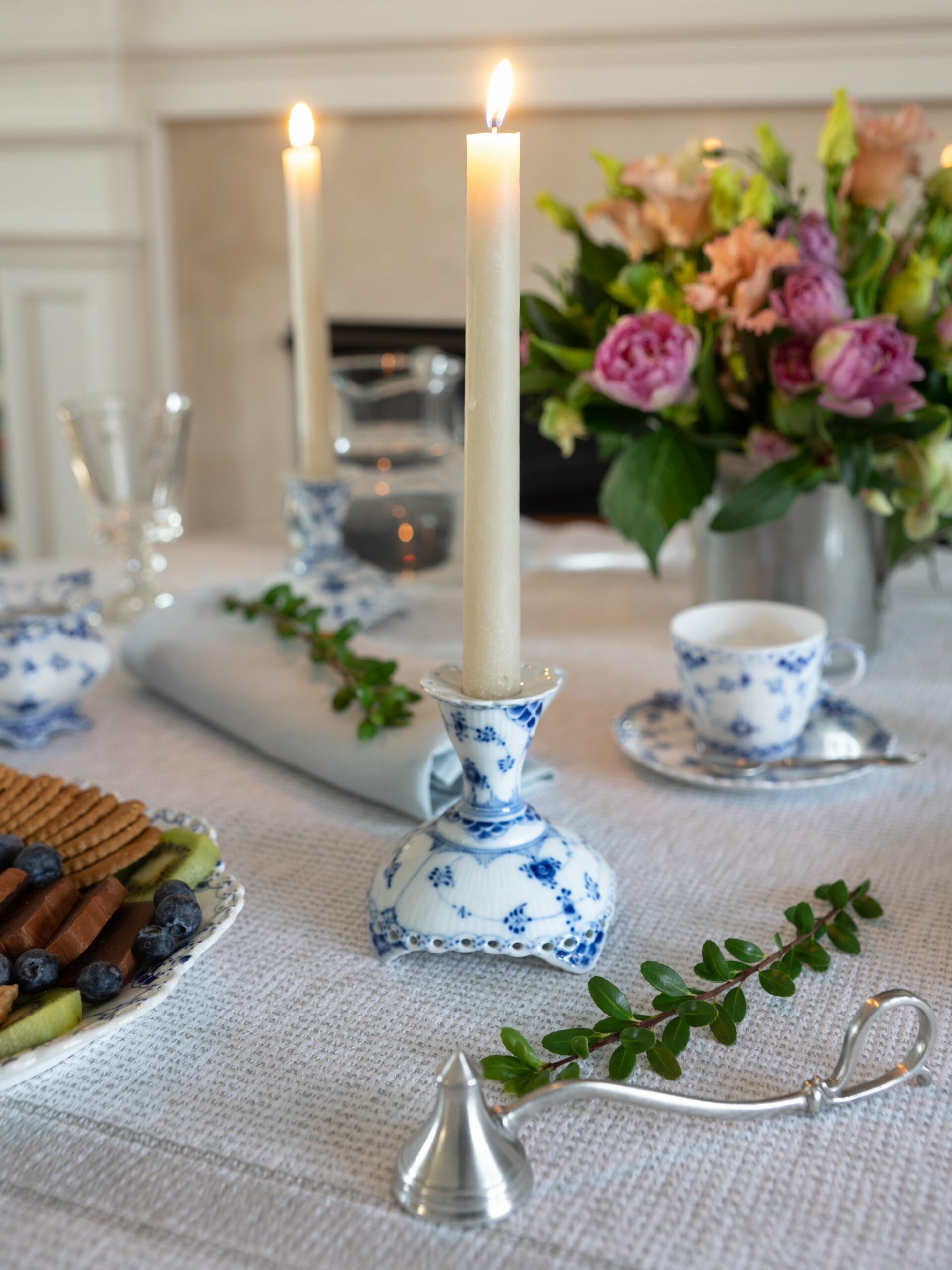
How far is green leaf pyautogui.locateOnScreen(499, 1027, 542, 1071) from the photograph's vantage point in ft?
1.26

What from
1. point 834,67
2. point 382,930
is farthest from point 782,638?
point 834,67

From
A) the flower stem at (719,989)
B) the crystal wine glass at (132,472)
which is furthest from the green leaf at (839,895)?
the crystal wine glass at (132,472)

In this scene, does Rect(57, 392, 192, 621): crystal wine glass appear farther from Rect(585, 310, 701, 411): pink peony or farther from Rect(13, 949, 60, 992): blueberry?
Rect(13, 949, 60, 992): blueberry

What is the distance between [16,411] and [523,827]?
1.88 metres

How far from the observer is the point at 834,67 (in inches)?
59.7

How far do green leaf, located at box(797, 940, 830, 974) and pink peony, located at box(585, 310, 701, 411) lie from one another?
0.35 meters

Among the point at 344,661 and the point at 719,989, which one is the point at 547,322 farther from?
the point at 719,989

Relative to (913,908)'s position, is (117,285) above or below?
above

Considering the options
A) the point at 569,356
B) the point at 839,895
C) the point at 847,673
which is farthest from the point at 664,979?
the point at 569,356

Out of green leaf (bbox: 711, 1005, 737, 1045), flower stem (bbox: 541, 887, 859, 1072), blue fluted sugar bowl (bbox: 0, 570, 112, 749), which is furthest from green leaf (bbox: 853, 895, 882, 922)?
blue fluted sugar bowl (bbox: 0, 570, 112, 749)

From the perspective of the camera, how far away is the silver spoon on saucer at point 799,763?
0.61 metres

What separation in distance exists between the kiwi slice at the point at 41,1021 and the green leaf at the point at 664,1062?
0.60 ft

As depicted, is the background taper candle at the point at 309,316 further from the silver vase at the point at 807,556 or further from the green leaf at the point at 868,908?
the green leaf at the point at 868,908

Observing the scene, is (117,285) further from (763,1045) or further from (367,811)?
(763,1045)
